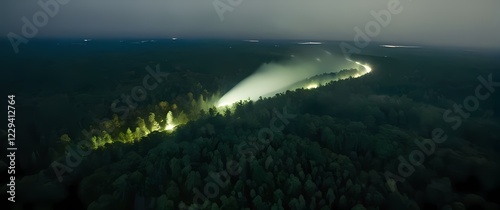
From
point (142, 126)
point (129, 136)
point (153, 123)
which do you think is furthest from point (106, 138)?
point (153, 123)

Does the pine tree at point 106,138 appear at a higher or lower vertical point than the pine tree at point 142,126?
lower

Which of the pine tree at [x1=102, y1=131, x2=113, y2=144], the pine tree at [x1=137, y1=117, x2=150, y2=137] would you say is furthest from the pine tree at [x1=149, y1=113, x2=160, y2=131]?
the pine tree at [x1=102, y1=131, x2=113, y2=144]

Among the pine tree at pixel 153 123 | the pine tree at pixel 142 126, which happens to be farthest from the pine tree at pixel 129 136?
the pine tree at pixel 153 123

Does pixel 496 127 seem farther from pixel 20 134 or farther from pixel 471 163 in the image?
pixel 20 134

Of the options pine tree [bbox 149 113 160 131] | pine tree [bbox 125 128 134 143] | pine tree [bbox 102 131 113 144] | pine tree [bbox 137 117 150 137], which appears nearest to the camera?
pine tree [bbox 102 131 113 144]

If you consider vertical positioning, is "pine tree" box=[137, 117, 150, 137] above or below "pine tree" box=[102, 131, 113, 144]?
above

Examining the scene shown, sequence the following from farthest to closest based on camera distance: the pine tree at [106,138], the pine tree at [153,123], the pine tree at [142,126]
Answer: the pine tree at [153,123]
the pine tree at [142,126]
the pine tree at [106,138]

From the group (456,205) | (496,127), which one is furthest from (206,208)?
(496,127)

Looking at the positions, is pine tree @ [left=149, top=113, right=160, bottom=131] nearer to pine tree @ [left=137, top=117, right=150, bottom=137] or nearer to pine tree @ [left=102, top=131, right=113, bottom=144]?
pine tree @ [left=137, top=117, right=150, bottom=137]

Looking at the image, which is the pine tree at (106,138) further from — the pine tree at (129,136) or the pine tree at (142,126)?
the pine tree at (142,126)

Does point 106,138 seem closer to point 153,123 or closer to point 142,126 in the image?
point 142,126

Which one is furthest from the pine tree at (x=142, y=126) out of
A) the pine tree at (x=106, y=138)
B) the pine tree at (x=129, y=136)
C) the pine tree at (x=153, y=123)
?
the pine tree at (x=106, y=138)

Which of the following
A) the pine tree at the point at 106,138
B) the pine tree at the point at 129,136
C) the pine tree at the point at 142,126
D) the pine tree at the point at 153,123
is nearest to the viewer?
the pine tree at the point at 106,138

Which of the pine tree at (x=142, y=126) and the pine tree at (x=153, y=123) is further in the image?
the pine tree at (x=153, y=123)
